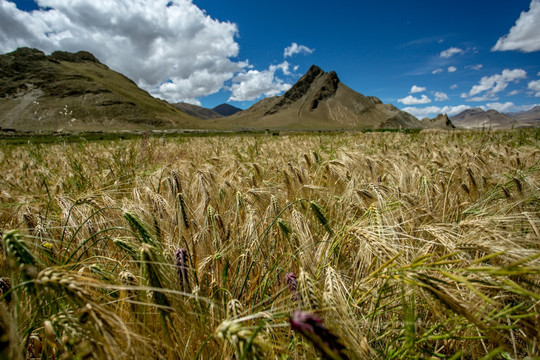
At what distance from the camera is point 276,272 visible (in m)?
1.42

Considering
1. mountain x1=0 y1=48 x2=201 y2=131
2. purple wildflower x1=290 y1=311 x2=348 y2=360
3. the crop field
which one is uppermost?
mountain x1=0 y1=48 x2=201 y2=131

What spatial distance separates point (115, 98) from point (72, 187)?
127017 millimetres

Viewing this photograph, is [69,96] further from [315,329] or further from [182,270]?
[315,329]

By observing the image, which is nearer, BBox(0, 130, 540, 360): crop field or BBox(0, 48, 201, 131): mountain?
BBox(0, 130, 540, 360): crop field

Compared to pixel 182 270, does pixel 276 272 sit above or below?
below

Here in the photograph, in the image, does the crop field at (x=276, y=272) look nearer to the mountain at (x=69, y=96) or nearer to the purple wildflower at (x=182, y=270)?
the purple wildflower at (x=182, y=270)

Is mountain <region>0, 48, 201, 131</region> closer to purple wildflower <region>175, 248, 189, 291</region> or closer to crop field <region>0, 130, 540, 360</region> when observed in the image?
crop field <region>0, 130, 540, 360</region>

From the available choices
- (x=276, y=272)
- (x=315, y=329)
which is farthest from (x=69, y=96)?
(x=315, y=329)

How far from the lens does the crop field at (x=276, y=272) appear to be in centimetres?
67

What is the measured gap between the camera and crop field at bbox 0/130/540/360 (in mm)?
671

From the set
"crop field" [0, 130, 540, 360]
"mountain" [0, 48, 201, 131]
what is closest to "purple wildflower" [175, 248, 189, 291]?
"crop field" [0, 130, 540, 360]

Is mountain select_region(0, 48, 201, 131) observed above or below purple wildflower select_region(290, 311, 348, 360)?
above

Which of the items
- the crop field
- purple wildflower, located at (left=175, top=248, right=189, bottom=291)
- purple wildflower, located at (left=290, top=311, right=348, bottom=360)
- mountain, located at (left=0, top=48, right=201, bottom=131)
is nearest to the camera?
purple wildflower, located at (left=290, top=311, right=348, bottom=360)

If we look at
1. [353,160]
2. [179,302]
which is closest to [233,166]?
[353,160]
